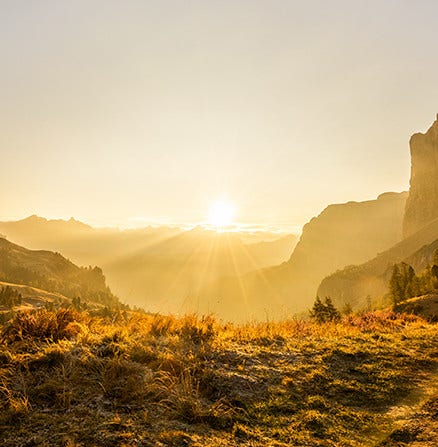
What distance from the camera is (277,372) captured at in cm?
759

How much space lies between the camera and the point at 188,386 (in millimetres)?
6047

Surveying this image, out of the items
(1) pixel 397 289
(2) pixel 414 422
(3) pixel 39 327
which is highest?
(3) pixel 39 327

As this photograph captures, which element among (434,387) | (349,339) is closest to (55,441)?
(434,387)

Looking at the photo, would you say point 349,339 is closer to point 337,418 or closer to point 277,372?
point 277,372

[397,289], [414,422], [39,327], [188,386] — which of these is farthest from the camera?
[397,289]

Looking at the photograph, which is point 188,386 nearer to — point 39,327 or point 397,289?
point 39,327

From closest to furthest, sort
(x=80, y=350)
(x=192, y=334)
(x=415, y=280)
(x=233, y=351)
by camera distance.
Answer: (x=80, y=350)
(x=233, y=351)
(x=192, y=334)
(x=415, y=280)

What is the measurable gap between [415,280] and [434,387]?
78.2 metres

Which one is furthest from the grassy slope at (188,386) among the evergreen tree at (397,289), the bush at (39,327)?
the evergreen tree at (397,289)

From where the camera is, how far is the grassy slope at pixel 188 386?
16.2 feet

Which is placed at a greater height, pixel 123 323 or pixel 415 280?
pixel 123 323

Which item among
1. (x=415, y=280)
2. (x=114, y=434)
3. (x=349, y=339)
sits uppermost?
(x=114, y=434)

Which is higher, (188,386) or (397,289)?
(188,386)

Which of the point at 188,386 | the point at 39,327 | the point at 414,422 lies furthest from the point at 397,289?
the point at 39,327
